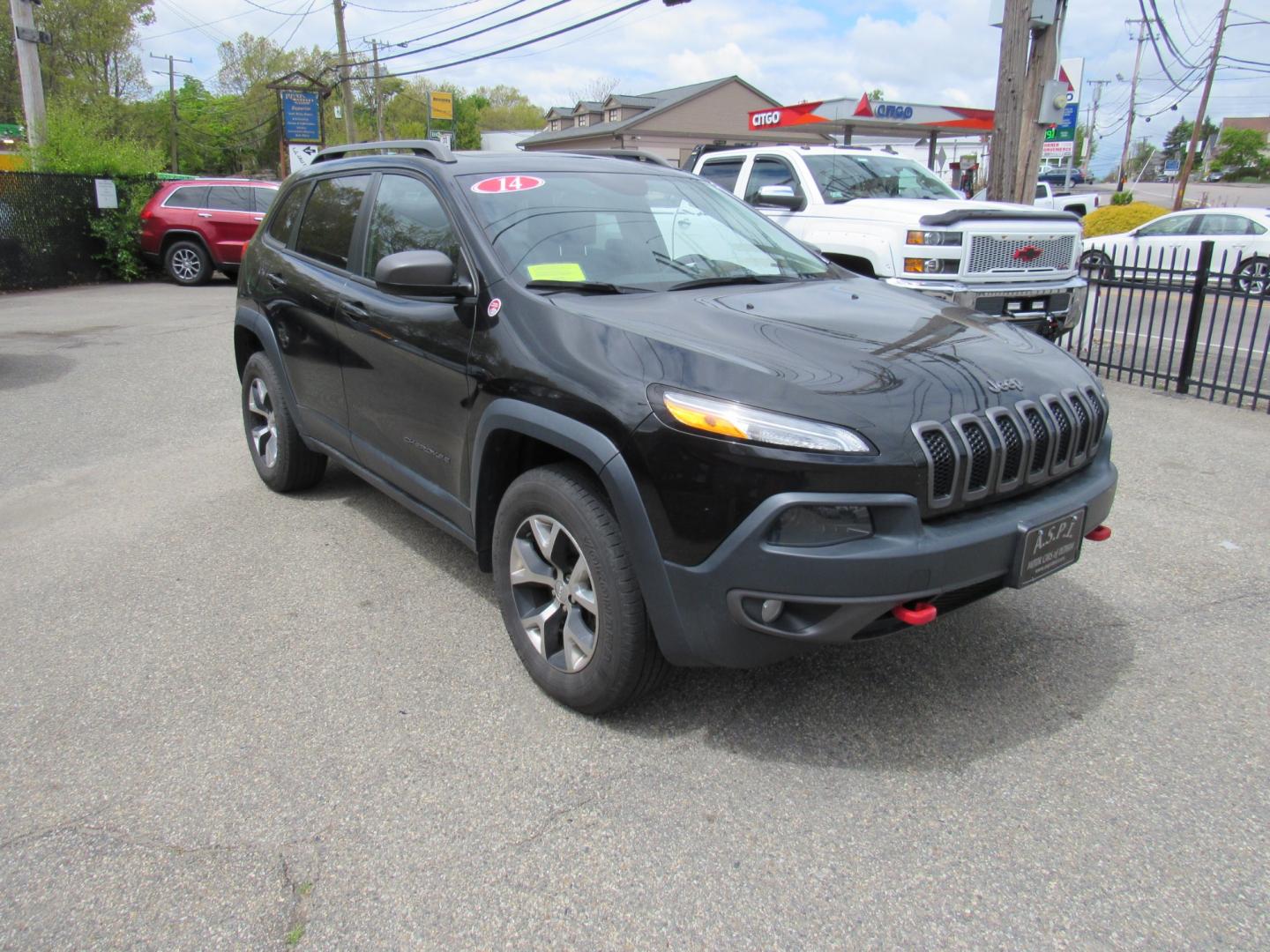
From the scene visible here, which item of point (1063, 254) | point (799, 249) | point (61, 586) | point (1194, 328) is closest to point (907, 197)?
point (1063, 254)

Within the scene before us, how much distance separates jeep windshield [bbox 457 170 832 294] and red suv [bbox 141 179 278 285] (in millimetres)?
14786

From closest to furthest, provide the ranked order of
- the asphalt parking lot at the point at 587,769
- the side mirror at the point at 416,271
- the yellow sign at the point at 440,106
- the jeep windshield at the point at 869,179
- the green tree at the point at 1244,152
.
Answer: the asphalt parking lot at the point at 587,769
the side mirror at the point at 416,271
the jeep windshield at the point at 869,179
the yellow sign at the point at 440,106
the green tree at the point at 1244,152

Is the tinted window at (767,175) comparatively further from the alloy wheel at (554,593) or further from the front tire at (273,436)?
the alloy wheel at (554,593)

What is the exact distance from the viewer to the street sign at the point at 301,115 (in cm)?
3559

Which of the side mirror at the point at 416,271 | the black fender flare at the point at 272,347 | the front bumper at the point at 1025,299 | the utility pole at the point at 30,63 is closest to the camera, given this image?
the side mirror at the point at 416,271

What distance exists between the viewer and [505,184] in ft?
11.9

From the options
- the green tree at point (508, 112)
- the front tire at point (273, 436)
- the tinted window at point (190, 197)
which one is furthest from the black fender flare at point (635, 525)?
the green tree at point (508, 112)

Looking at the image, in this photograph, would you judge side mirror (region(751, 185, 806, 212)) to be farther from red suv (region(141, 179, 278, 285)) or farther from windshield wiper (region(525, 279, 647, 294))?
red suv (region(141, 179, 278, 285))

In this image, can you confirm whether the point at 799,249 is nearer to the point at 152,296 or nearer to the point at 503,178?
the point at 503,178

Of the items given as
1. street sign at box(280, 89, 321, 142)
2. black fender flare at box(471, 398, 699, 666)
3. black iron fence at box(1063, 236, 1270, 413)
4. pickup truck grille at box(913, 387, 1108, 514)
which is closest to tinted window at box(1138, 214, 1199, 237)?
black iron fence at box(1063, 236, 1270, 413)

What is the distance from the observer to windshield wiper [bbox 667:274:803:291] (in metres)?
3.42

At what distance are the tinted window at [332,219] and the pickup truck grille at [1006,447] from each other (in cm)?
288

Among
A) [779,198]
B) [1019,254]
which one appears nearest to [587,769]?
[1019,254]

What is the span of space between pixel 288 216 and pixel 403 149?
1.15m
